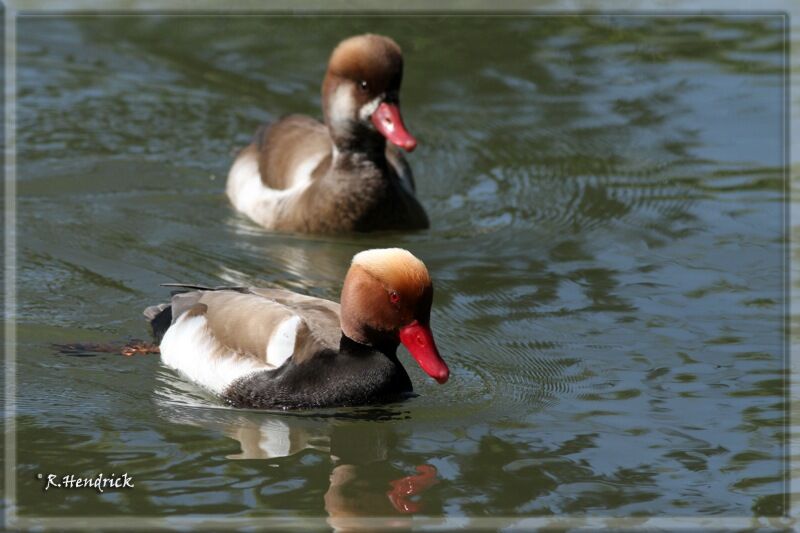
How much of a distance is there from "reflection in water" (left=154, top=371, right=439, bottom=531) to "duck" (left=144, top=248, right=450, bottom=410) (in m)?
0.10

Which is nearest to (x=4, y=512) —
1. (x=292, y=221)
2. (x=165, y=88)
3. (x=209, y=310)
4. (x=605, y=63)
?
(x=209, y=310)

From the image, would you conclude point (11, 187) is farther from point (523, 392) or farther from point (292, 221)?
point (523, 392)

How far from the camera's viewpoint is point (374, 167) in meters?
10.9

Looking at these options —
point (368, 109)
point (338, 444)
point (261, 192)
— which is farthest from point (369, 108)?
point (338, 444)

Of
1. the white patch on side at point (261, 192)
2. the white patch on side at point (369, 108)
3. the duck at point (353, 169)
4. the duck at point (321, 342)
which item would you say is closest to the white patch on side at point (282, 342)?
the duck at point (321, 342)

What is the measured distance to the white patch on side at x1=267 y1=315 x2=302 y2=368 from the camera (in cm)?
773

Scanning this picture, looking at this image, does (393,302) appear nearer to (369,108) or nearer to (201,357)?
(201,357)

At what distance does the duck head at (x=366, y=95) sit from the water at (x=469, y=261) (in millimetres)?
737

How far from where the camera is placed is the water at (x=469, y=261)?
23.3 ft

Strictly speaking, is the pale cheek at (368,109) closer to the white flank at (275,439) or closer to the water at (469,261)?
the water at (469,261)

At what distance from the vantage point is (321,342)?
770cm

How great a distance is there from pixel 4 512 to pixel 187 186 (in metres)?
5.46

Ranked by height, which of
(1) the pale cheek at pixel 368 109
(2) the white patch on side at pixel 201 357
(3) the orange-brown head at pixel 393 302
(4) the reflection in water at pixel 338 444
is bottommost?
(4) the reflection in water at pixel 338 444

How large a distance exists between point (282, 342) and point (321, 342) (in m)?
0.21
